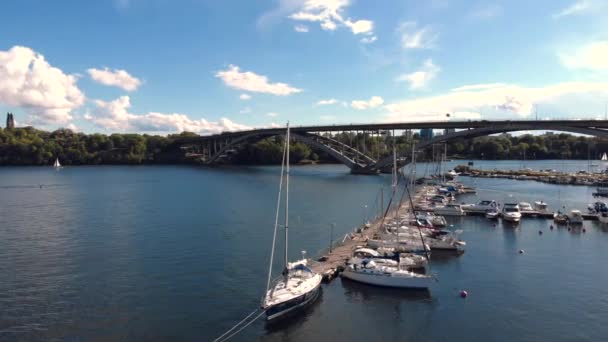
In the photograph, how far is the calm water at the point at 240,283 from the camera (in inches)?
883

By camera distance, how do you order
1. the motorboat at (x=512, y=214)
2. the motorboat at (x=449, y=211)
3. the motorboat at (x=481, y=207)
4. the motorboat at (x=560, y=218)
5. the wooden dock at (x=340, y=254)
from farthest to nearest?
the motorboat at (x=481, y=207) < the motorboat at (x=449, y=211) < the motorboat at (x=512, y=214) < the motorboat at (x=560, y=218) < the wooden dock at (x=340, y=254)

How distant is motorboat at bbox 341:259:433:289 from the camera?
27.7 meters

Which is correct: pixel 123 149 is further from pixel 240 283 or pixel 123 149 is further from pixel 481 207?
pixel 240 283

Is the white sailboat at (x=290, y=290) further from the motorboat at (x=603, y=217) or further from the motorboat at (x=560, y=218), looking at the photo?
the motorboat at (x=603, y=217)

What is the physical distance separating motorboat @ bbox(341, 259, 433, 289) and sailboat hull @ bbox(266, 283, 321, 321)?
4.17 meters

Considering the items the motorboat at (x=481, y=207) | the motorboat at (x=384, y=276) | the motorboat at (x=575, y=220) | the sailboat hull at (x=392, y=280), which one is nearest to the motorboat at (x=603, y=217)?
the motorboat at (x=575, y=220)

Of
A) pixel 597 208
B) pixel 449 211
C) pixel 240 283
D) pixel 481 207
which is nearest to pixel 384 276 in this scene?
pixel 240 283

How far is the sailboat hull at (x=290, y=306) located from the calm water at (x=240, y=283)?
565 mm

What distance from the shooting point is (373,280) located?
1114 inches

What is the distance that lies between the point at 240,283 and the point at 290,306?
6184 millimetres

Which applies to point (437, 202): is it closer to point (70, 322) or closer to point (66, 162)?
point (70, 322)

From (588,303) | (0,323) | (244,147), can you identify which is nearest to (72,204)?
(0,323)

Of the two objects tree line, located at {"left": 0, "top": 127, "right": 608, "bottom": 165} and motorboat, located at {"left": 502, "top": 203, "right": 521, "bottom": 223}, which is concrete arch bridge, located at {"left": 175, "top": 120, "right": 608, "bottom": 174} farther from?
motorboat, located at {"left": 502, "top": 203, "right": 521, "bottom": 223}

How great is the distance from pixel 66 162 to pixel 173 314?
542ft
